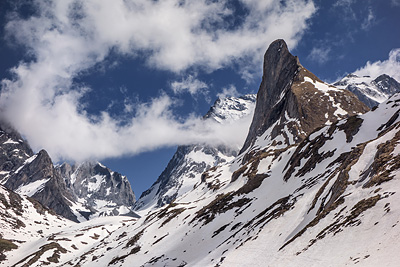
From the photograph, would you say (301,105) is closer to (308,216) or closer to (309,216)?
(308,216)

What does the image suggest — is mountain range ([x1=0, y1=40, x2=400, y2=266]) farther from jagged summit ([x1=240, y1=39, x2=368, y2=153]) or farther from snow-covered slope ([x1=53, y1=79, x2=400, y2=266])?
jagged summit ([x1=240, y1=39, x2=368, y2=153])

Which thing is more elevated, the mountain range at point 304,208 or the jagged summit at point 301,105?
the jagged summit at point 301,105

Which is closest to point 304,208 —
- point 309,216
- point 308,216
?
point 308,216

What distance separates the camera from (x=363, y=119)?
6694 centimetres

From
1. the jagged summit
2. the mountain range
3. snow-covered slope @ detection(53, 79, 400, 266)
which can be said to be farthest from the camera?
the jagged summit

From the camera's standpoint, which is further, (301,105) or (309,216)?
(301,105)

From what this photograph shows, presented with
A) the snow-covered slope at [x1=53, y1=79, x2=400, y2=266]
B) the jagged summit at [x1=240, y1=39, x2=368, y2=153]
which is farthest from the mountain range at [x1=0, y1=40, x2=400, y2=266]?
the jagged summit at [x1=240, y1=39, x2=368, y2=153]

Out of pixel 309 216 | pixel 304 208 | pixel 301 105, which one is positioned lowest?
pixel 309 216

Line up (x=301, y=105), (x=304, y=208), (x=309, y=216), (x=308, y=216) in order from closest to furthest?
(x=309, y=216)
(x=308, y=216)
(x=304, y=208)
(x=301, y=105)

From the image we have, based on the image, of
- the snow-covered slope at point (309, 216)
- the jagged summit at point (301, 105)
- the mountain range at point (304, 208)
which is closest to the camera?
the snow-covered slope at point (309, 216)

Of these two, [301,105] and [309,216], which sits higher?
[301,105]

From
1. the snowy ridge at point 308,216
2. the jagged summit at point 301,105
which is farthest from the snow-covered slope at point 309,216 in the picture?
the jagged summit at point 301,105

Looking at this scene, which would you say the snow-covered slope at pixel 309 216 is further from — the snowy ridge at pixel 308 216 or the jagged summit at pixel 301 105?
the jagged summit at pixel 301 105

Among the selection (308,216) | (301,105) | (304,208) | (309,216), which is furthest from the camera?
(301,105)
